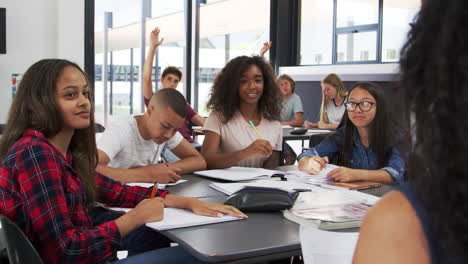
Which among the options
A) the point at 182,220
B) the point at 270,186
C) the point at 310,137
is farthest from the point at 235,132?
the point at 182,220

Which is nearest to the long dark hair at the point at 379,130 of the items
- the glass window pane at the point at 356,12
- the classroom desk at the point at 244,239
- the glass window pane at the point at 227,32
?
the classroom desk at the point at 244,239

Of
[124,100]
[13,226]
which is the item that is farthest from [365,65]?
[13,226]

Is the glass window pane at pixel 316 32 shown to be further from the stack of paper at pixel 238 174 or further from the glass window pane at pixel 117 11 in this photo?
the stack of paper at pixel 238 174

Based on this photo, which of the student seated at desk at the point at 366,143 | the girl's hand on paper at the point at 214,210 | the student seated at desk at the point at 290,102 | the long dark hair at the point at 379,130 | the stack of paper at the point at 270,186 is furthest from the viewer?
the student seated at desk at the point at 290,102

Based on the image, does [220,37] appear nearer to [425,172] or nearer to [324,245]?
[324,245]

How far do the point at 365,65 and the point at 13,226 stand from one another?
221 inches

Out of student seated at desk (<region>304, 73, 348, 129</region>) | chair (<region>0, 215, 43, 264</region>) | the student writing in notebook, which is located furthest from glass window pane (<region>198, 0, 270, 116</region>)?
the student writing in notebook

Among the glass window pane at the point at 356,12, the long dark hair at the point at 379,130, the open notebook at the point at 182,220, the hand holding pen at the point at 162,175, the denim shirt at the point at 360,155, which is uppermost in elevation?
the glass window pane at the point at 356,12

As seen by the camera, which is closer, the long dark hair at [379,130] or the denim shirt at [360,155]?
the denim shirt at [360,155]

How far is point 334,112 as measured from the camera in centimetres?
557

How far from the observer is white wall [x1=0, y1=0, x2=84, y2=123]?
4.90 metres

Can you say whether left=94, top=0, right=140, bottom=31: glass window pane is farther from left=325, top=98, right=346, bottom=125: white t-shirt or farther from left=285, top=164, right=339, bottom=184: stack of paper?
left=285, top=164, right=339, bottom=184: stack of paper

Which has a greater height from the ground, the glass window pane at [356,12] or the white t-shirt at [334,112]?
the glass window pane at [356,12]

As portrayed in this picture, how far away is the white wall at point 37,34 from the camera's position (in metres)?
4.90
